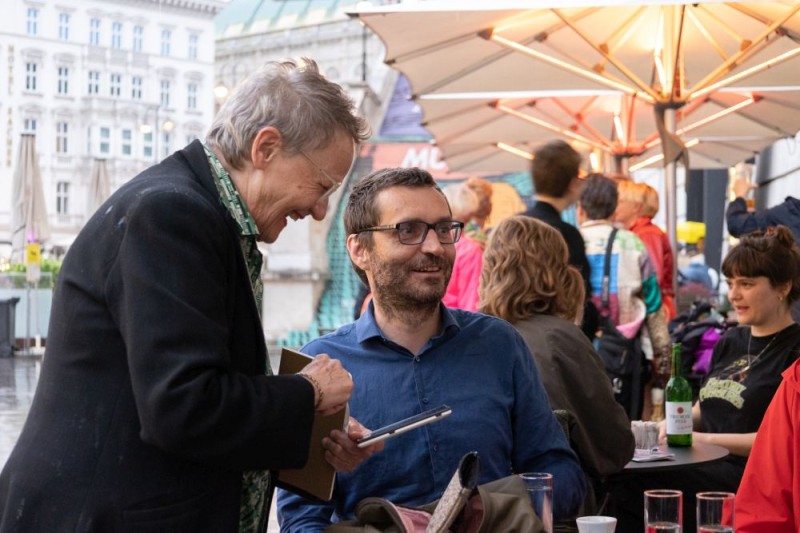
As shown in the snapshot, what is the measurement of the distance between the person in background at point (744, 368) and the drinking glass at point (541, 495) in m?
1.95

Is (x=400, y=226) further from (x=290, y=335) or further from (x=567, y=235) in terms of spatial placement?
(x=290, y=335)

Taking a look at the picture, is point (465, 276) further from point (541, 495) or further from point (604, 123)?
point (604, 123)

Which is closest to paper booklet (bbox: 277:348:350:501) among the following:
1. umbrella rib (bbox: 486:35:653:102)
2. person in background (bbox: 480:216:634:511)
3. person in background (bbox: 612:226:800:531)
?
person in background (bbox: 480:216:634:511)

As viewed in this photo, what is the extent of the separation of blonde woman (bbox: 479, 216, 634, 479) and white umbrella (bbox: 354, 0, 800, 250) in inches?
139

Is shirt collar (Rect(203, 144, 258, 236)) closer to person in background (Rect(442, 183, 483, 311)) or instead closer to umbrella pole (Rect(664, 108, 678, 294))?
person in background (Rect(442, 183, 483, 311))

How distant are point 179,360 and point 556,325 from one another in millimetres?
1934

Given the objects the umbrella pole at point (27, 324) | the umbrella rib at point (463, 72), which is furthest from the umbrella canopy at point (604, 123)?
the umbrella pole at point (27, 324)

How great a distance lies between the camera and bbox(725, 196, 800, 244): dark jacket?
5996 mm

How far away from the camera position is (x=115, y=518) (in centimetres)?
200

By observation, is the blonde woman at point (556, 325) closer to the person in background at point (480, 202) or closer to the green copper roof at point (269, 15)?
the person in background at point (480, 202)

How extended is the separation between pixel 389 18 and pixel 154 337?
222 inches

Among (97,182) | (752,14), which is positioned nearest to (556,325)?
(752,14)

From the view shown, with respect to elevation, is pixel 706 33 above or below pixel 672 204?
above

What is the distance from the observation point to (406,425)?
2.18 meters
